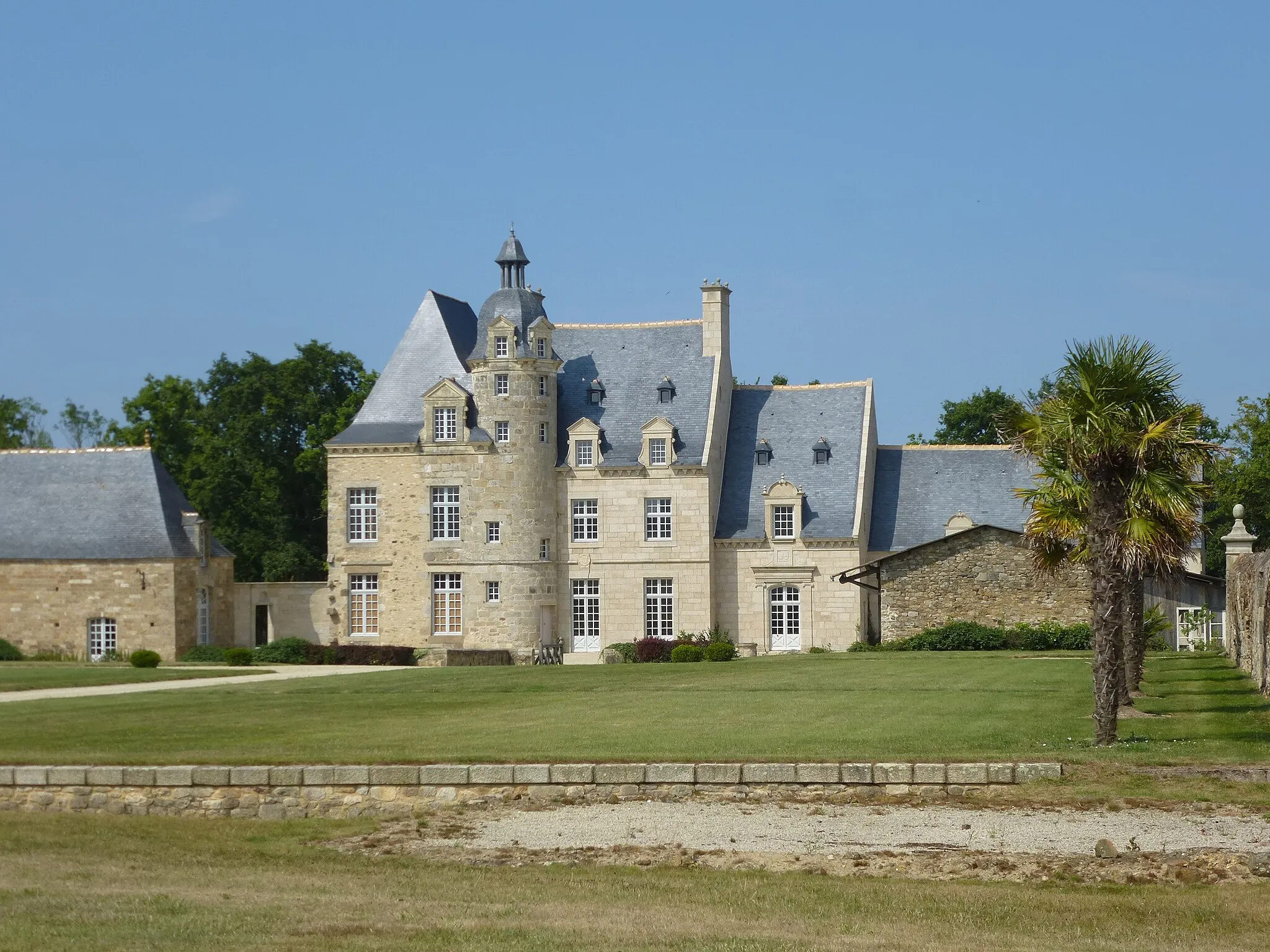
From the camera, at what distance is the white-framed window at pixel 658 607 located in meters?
49.1

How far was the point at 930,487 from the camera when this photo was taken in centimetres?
5150

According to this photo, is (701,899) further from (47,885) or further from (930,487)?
(930,487)

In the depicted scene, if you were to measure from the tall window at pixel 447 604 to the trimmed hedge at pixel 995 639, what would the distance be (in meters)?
12.1

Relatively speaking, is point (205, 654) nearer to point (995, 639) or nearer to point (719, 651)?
point (719, 651)

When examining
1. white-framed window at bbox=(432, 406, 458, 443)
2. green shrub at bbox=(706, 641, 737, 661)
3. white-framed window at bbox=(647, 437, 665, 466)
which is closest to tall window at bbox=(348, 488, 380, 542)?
white-framed window at bbox=(432, 406, 458, 443)

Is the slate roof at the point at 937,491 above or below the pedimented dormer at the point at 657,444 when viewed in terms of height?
below

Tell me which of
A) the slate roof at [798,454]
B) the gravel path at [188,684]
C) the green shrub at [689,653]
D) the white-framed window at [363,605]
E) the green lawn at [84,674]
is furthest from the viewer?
the white-framed window at [363,605]

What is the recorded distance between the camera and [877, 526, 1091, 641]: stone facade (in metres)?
45.9

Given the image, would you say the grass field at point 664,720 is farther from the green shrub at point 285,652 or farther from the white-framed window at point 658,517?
the white-framed window at point 658,517

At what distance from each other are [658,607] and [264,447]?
17525 mm

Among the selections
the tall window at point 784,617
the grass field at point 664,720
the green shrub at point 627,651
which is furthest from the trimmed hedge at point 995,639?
the grass field at point 664,720

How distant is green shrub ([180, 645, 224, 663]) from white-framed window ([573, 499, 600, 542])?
10.5 meters

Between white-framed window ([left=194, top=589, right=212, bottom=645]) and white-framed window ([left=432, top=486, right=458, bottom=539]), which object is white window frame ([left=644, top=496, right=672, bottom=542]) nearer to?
white-framed window ([left=432, top=486, right=458, bottom=539])

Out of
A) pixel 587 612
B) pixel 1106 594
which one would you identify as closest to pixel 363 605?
pixel 587 612
